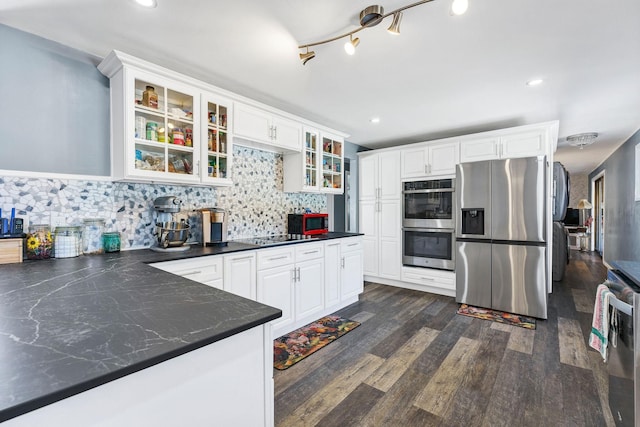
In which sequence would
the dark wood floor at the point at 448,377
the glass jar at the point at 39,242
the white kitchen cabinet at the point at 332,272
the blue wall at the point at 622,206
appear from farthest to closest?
the blue wall at the point at 622,206, the white kitchen cabinet at the point at 332,272, the glass jar at the point at 39,242, the dark wood floor at the point at 448,377

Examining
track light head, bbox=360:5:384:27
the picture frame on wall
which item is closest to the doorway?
the picture frame on wall

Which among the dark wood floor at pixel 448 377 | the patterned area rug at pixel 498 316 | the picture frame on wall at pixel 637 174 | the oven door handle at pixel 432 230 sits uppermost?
the picture frame on wall at pixel 637 174

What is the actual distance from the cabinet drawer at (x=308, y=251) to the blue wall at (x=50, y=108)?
1.74 meters

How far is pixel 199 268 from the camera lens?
216 centimetres

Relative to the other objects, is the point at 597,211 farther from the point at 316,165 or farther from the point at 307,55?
the point at 307,55

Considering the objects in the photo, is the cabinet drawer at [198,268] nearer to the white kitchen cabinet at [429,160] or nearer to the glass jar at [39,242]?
the glass jar at [39,242]

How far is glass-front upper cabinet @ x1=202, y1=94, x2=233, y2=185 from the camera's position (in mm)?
2547

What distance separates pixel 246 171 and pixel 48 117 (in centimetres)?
161

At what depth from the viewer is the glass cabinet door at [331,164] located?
12.6 feet

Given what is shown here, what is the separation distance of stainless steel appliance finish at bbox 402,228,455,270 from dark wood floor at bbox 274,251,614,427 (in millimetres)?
911

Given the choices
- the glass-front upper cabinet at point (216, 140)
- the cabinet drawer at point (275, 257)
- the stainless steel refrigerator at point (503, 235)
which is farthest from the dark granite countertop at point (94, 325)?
the stainless steel refrigerator at point (503, 235)

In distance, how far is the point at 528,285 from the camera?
10.6ft

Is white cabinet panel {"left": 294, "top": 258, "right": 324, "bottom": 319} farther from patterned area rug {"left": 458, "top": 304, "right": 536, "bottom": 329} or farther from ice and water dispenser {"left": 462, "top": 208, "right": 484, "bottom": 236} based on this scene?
ice and water dispenser {"left": 462, "top": 208, "right": 484, "bottom": 236}

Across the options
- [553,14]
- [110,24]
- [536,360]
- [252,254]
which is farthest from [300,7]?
[536,360]
